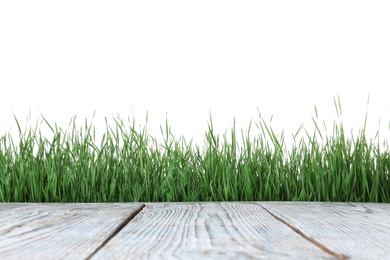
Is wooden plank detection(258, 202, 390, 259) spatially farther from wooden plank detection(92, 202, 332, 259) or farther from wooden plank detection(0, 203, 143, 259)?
wooden plank detection(0, 203, 143, 259)

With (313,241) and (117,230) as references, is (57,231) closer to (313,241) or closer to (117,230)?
(117,230)

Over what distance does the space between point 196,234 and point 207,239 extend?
0.06 metres

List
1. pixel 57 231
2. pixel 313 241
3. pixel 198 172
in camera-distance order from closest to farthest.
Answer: pixel 313 241
pixel 57 231
pixel 198 172

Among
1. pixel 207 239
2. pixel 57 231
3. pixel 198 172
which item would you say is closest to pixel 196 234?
pixel 207 239

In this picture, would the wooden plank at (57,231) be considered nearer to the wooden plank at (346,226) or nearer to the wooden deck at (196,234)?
the wooden deck at (196,234)

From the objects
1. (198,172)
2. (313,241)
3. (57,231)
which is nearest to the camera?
(313,241)

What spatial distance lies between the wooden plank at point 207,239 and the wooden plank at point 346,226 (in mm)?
41

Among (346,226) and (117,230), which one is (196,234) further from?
(346,226)

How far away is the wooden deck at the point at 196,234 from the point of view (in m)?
0.83

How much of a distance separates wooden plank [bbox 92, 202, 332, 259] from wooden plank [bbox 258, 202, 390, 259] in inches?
1.6

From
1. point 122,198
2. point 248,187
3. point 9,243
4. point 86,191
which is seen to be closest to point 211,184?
point 248,187

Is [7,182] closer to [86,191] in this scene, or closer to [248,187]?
[86,191]

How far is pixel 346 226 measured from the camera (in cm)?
113

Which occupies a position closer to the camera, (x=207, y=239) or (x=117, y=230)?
(x=207, y=239)
